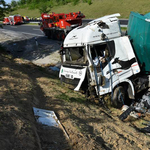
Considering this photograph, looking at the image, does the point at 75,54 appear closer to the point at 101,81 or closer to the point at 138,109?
the point at 101,81

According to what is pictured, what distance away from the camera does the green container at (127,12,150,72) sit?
6.31m

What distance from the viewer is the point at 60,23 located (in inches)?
749

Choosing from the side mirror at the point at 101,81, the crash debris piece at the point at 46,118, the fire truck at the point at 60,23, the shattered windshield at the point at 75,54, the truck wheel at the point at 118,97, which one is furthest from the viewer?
the fire truck at the point at 60,23

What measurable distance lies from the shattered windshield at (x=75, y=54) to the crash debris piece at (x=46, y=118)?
2.02 metres

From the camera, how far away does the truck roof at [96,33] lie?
6020 millimetres

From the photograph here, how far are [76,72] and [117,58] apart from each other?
4.67ft

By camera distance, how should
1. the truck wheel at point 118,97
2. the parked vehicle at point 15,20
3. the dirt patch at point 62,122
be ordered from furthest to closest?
the parked vehicle at point 15,20 → the truck wheel at point 118,97 → the dirt patch at point 62,122

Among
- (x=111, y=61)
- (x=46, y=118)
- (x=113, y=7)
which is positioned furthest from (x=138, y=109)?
(x=113, y=7)

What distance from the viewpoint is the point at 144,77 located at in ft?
23.0

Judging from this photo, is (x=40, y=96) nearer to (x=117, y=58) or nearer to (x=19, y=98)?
(x=19, y=98)

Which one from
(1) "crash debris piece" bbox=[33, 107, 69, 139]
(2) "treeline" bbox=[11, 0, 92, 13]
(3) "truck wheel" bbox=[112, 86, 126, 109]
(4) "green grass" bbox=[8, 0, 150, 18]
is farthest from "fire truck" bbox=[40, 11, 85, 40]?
(2) "treeline" bbox=[11, 0, 92, 13]

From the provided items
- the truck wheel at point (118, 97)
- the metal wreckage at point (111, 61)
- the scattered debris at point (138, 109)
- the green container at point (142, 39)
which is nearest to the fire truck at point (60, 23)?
the green container at point (142, 39)

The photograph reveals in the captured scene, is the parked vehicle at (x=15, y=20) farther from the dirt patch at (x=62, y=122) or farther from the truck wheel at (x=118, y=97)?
the truck wheel at (x=118, y=97)

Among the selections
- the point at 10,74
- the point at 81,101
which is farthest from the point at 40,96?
the point at 10,74
